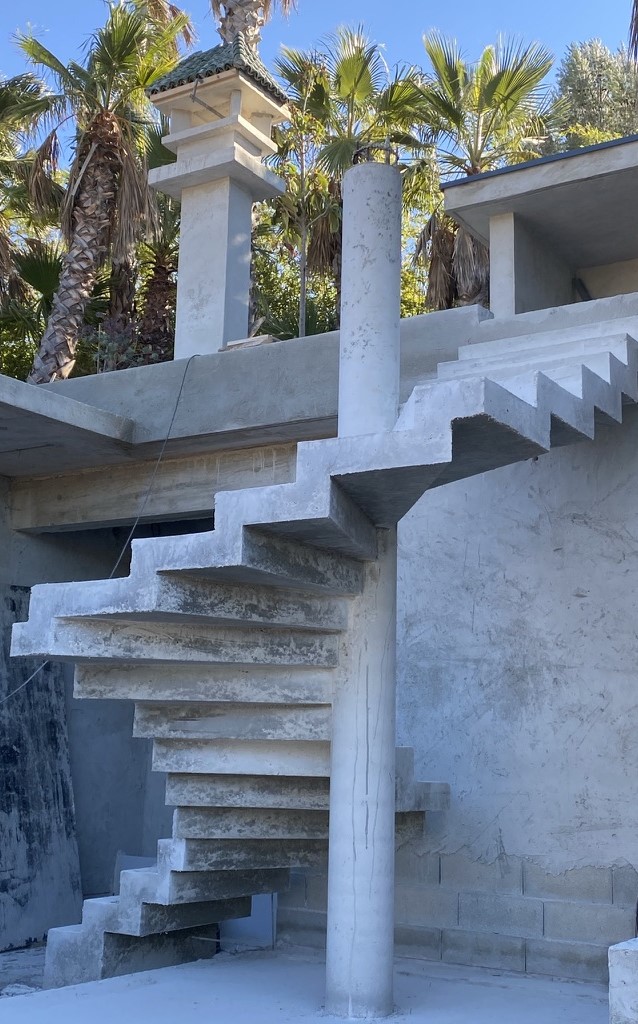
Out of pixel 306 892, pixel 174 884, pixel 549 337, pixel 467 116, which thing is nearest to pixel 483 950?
pixel 306 892

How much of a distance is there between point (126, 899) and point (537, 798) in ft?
7.76

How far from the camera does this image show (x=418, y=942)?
6.51 metres

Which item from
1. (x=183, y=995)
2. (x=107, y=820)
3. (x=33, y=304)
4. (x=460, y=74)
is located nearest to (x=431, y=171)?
(x=460, y=74)

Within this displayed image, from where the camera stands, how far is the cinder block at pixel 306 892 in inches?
276

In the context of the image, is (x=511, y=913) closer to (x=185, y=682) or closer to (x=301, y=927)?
(x=301, y=927)

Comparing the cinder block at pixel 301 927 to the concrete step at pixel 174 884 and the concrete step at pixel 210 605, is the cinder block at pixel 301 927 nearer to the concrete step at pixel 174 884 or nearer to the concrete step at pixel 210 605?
the concrete step at pixel 174 884

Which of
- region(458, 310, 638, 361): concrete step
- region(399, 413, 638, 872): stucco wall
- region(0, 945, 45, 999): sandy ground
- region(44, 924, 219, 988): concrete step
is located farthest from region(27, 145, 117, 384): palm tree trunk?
region(44, 924, 219, 988): concrete step

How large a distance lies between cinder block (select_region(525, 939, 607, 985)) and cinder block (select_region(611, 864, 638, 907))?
0.88 feet

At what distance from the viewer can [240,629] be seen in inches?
201

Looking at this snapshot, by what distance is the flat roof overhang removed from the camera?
7.18 meters

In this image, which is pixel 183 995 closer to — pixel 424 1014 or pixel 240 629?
pixel 424 1014

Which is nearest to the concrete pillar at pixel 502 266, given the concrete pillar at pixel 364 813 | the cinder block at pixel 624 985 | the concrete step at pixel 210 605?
the concrete pillar at pixel 364 813

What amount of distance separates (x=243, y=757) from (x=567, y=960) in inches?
84.0

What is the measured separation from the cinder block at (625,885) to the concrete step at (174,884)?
206cm
